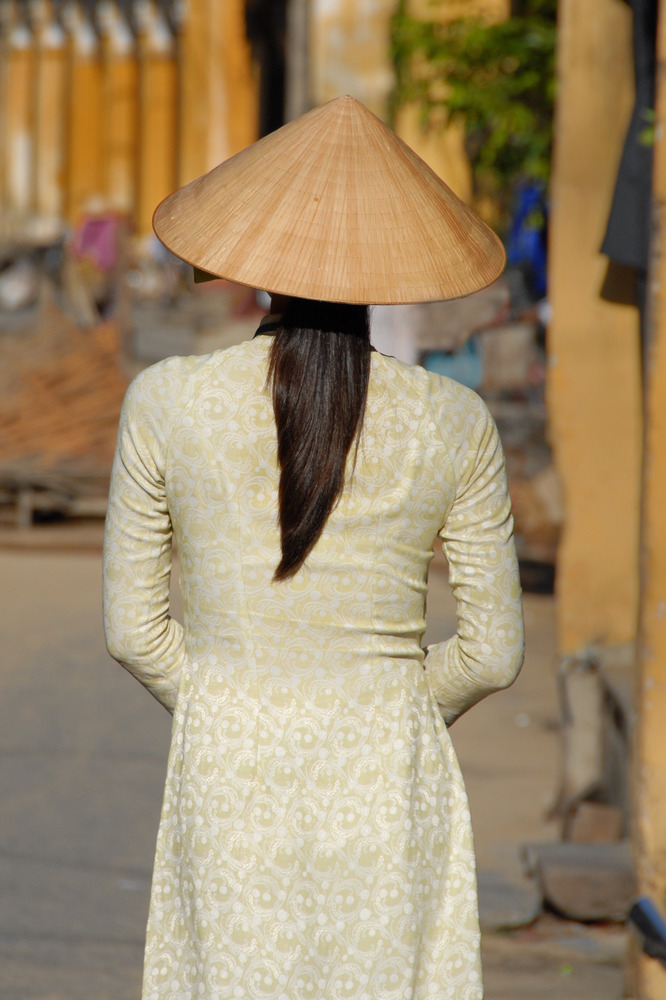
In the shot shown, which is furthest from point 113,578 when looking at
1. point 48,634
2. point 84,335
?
point 84,335

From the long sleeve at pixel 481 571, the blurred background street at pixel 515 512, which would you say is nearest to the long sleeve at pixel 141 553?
the long sleeve at pixel 481 571

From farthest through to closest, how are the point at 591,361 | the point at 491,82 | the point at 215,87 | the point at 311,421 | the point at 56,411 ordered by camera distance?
1. the point at 215,87
2. the point at 56,411
3. the point at 491,82
4. the point at 591,361
5. the point at 311,421

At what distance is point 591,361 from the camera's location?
4.51 m

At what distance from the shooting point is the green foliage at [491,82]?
834 centimetres

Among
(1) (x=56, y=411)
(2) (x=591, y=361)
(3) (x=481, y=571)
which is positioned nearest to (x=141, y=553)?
(3) (x=481, y=571)

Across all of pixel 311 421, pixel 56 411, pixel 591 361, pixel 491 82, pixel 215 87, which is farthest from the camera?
Result: pixel 215 87

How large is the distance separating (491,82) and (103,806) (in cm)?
599

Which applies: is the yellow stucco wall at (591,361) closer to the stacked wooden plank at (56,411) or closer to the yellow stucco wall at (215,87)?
the stacked wooden plank at (56,411)

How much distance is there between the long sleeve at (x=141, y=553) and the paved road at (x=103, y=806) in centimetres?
171

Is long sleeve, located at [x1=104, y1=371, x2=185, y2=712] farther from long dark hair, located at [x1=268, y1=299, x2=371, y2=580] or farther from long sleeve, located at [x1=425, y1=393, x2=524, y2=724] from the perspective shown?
long sleeve, located at [x1=425, y1=393, x2=524, y2=724]

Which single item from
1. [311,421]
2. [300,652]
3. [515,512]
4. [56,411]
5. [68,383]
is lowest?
[56,411]

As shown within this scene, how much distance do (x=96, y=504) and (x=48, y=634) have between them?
278 cm

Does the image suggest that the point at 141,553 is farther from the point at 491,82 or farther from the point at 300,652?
the point at 491,82

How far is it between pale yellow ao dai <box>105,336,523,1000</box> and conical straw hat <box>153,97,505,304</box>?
0.11 metres
